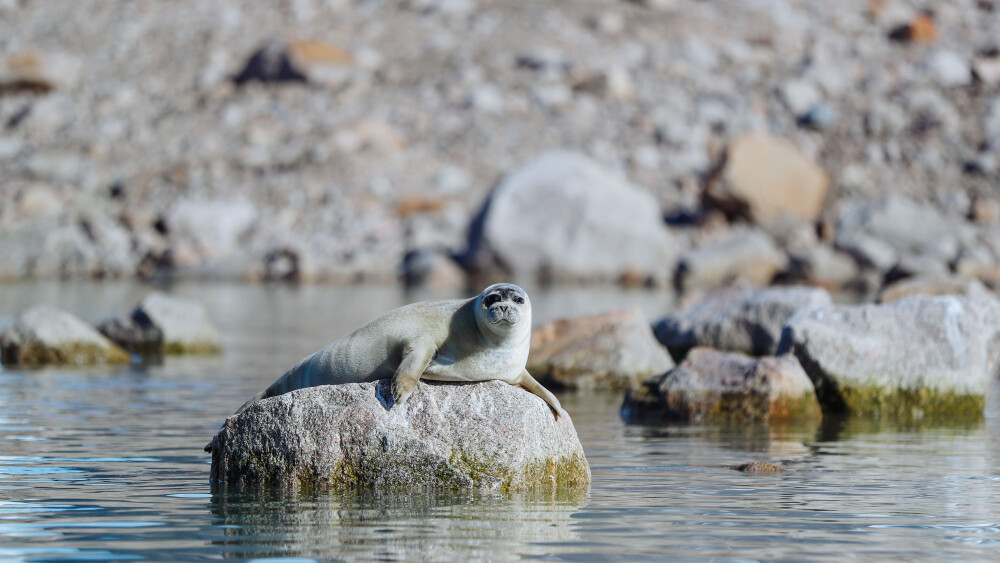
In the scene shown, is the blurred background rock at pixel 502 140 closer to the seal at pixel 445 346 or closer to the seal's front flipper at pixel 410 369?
the seal at pixel 445 346

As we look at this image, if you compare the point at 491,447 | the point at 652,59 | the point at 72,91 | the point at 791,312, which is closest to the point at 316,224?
the point at 72,91

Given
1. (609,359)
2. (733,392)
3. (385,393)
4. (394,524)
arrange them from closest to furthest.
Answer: (394,524)
(385,393)
(733,392)
(609,359)

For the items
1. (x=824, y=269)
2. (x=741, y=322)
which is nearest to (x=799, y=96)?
(x=824, y=269)

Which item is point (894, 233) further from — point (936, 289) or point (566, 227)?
point (936, 289)

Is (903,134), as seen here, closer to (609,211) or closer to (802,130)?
(802,130)

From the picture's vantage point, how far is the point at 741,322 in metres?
18.0

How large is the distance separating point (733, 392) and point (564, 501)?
5353 mm

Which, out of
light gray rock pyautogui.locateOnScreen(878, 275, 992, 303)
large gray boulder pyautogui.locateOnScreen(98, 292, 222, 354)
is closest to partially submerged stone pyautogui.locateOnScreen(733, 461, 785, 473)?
light gray rock pyautogui.locateOnScreen(878, 275, 992, 303)

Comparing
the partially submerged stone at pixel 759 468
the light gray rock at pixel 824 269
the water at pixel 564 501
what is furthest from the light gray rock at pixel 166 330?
the light gray rock at pixel 824 269

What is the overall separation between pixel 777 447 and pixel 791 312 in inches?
245

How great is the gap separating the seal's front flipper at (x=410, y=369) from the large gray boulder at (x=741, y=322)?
31.6 ft

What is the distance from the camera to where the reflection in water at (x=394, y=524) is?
6.96 metres

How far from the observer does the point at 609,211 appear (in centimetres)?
4394

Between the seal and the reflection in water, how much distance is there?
2.33 feet
